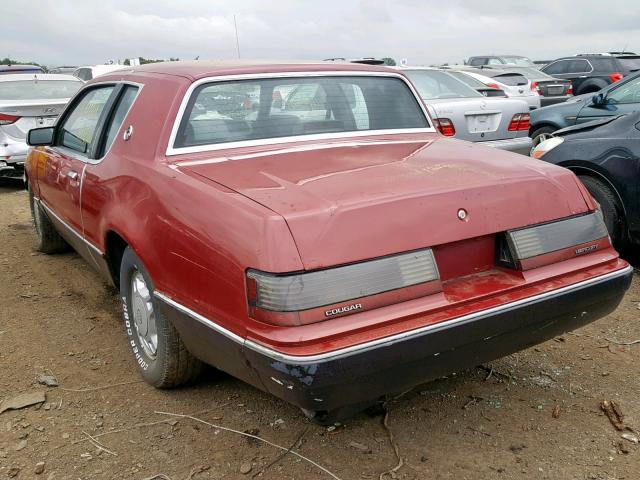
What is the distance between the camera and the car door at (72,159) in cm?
393

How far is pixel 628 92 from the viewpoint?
23.5ft

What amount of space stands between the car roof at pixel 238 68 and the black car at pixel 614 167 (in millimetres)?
1891

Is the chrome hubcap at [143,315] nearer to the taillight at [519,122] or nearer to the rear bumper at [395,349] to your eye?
the rear bumper at [395,349]

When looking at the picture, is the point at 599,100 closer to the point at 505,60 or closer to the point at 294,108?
the point at 294,108

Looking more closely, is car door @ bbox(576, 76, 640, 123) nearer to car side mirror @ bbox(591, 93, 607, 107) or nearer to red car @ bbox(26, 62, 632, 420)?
car side mirror @ bbox(591, 93, 607, 107)

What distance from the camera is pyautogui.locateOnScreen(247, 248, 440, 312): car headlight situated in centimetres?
215

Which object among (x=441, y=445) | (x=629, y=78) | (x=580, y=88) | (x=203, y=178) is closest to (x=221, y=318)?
(x=203, y=178)

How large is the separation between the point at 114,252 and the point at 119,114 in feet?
2.66

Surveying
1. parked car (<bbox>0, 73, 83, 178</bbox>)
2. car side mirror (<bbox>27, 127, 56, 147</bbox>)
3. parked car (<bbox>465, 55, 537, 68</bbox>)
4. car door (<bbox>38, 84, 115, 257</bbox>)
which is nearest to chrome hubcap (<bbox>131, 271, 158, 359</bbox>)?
car door (<bbox>38, 84, 115, 257</bbox>)

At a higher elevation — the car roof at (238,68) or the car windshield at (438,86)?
the car roof at (238,68)

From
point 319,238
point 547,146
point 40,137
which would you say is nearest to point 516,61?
point 547,146

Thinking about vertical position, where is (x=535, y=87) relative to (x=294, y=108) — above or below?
below

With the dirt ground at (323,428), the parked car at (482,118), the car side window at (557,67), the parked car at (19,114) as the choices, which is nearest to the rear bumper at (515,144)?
the parked car at (482,118)

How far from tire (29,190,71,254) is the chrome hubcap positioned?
98.4 inches
